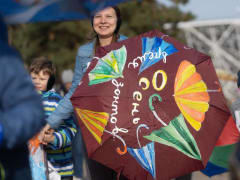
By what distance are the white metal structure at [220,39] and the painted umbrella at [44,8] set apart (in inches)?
1275

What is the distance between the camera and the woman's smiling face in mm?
4602

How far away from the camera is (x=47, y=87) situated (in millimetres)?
5219

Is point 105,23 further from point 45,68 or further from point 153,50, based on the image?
point 45,68

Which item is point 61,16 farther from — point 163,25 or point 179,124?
point 163,25

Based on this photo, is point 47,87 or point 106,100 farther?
point 47,87

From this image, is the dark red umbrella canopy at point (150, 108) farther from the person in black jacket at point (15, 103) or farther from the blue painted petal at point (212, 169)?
the person in black jacket at point (15, 103)

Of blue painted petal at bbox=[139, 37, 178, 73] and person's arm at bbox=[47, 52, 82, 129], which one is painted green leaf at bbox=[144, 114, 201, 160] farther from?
person's arm at bbox=[47, 52, 82, 129]

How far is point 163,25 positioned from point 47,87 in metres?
26.4

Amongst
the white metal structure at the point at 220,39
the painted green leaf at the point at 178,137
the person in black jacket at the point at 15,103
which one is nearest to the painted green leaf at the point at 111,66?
the painted green leaf at the point at 178,137

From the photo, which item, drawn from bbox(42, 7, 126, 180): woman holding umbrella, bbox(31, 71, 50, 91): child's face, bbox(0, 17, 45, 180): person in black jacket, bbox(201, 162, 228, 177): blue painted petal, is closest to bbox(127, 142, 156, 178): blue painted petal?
bbox(42, 7, 126, 180): woman holding umbrella

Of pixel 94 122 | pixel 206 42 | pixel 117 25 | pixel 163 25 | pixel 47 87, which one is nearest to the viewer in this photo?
pixel 94 122

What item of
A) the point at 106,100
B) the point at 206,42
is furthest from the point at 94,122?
the point at 206,42

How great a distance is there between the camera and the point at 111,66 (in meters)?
4.29

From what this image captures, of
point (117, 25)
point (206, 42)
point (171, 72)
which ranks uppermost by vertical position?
point (117, 25)
